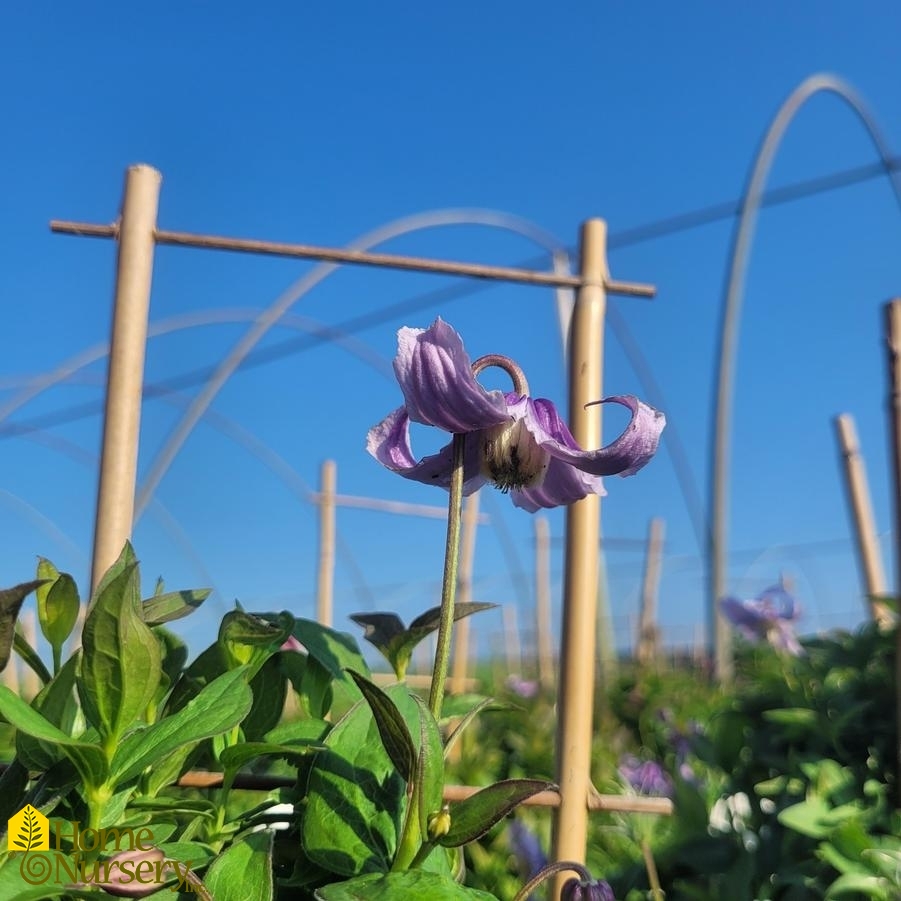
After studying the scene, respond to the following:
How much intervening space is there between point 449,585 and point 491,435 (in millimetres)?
120

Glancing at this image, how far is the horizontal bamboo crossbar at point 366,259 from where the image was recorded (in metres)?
1.14

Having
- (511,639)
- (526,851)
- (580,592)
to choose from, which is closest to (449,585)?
(580,592)

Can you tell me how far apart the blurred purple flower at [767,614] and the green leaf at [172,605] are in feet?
4.07

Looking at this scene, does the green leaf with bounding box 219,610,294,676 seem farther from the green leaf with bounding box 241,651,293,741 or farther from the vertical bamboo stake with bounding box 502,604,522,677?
the vertical bamboo stake with bounding box 502,604,522,677

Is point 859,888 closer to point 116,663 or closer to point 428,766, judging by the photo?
point 428,766

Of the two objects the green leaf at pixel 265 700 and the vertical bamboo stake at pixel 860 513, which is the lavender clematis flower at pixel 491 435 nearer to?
the green leaf at pixel 265 700

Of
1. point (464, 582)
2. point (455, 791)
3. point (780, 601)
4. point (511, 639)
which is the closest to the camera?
point (455, 791)

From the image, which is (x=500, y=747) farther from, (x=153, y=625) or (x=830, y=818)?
(x=153, y=625)

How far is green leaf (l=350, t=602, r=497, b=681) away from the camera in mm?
819

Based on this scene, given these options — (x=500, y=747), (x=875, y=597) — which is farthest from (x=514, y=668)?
(x=875, y=597)

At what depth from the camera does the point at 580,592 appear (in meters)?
1.10

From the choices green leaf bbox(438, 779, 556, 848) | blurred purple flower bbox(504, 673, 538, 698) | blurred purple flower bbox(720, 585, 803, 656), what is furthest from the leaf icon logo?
blurred purple flower bbox(504, 673, 538, 698)

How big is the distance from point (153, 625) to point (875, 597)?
0.91 m

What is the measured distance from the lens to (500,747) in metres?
3.23
